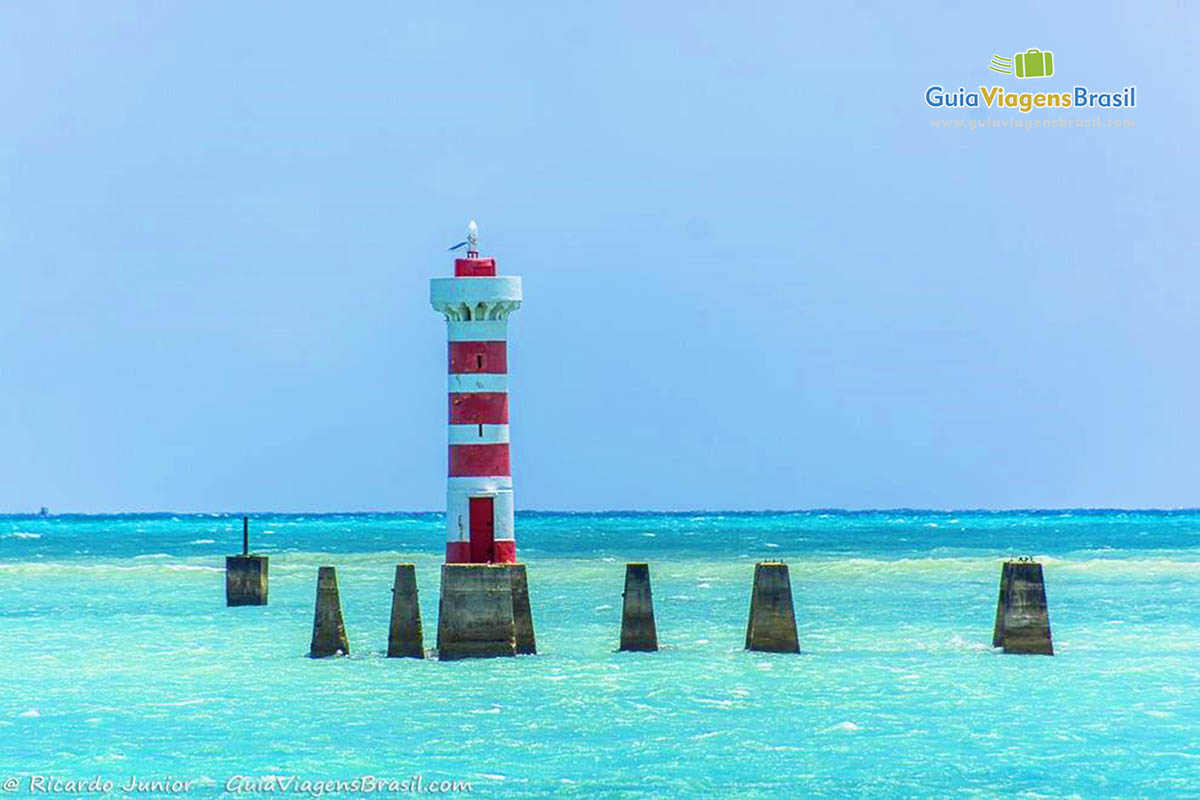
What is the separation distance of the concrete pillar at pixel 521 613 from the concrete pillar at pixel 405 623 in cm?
137

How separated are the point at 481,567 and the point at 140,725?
505cm

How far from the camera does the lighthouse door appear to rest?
108ft

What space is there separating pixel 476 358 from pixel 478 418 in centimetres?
82

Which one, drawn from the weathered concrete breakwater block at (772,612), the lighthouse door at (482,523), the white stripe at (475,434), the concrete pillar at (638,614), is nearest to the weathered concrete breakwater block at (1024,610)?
the weathered concrete breakwater block at (772,612)

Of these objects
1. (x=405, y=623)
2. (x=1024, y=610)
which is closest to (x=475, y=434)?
(x=405, y=623)

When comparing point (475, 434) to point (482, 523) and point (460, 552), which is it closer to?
point (482, 523)

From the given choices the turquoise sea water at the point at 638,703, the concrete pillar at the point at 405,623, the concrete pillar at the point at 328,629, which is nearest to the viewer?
the turquoise sea water at the point at 638,703

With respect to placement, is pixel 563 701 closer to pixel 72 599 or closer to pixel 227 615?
pixel 227 615

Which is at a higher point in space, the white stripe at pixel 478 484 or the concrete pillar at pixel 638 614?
the white stripe at pixel 478 484

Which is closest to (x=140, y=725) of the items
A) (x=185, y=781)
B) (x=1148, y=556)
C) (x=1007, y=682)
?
(x=185, y=781)

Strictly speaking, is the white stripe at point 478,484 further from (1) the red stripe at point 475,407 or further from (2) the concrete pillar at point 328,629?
(2) the concrete pillar at point 328,629

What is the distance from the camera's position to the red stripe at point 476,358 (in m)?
32.9

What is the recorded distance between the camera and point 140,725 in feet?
95.6

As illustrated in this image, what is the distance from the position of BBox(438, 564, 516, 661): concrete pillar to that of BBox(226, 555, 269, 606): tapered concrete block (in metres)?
19.4
